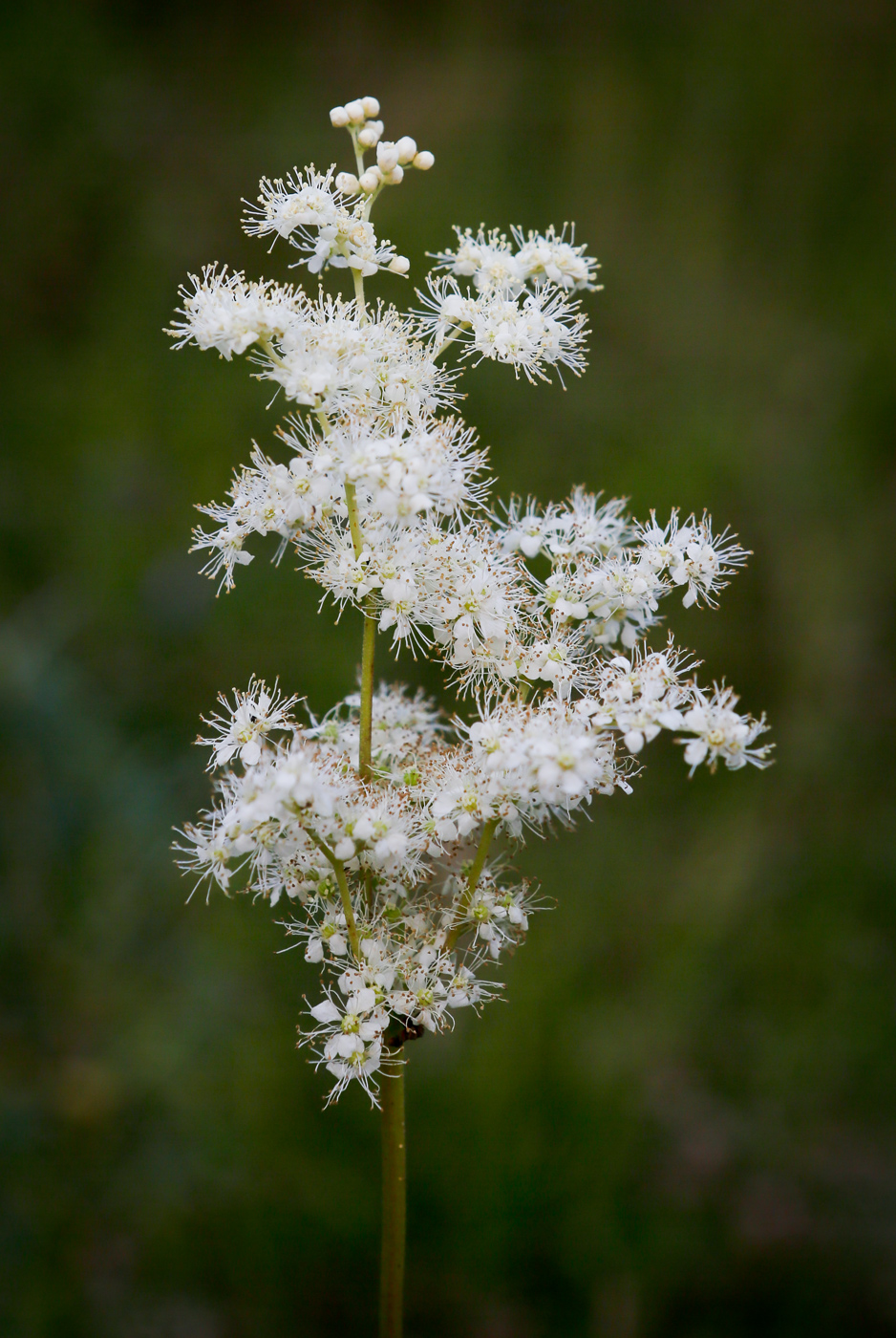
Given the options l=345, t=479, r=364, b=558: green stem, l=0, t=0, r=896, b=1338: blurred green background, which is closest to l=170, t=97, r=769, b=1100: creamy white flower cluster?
l=345, t=479, r=364, b=558: green stem

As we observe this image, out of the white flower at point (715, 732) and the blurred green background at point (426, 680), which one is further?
the blurred green background at point (426, 680)

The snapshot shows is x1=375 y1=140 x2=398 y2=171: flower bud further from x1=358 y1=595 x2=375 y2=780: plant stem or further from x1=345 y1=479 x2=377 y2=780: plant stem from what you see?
x1=358 y1=595 x2=375 y2=780: plant stem

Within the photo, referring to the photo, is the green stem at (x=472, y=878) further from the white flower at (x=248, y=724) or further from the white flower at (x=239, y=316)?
the white flower at (x=239, y=316)

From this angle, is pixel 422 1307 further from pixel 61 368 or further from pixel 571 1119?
pixel 61 368

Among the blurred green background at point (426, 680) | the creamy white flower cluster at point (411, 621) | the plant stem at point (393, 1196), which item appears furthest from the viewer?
the blurred green background at point (426, 680)

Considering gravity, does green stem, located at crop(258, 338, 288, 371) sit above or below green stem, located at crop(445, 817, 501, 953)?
above

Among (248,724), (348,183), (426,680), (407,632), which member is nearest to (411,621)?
(407,632)

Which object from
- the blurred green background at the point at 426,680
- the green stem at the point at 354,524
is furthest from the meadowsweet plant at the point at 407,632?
→ the blurred green background at the point at 426,680

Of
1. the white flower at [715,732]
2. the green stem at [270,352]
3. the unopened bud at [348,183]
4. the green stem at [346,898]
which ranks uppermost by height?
the unopened bud at [348,183]
